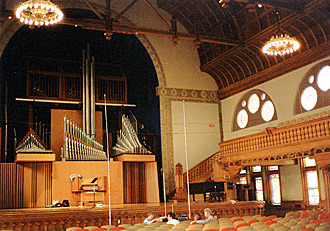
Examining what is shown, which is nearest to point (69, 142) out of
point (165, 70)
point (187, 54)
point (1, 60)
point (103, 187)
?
point (103, 187)

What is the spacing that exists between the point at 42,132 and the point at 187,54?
28.3 feet

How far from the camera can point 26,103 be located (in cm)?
1770

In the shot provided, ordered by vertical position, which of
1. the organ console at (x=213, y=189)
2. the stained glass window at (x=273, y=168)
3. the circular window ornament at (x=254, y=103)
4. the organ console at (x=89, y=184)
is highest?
the circular window ornament at (x=254, y=103)

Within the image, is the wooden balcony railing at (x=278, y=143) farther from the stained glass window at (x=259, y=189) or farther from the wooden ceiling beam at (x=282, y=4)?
the wooden ceiling beam at (x=282, y=4)

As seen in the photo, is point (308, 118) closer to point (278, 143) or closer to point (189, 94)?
point (278, 143)

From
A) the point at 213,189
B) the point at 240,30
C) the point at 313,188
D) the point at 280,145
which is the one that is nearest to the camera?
the point at 280,145

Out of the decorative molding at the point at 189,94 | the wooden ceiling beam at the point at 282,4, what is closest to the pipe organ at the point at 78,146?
the decorative molding at the point at 189,94

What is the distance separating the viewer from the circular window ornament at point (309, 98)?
16.8m

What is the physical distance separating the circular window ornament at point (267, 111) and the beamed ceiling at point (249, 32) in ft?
3.80

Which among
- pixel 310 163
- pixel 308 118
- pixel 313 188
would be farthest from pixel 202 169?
pixel 308 118

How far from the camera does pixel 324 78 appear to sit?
16.4 m

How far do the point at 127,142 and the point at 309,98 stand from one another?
7922 mm

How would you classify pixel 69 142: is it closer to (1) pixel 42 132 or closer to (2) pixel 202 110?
(1) pixel 42 132

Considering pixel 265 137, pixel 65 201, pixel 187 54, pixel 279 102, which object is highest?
pixel 187 54
